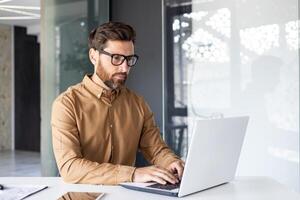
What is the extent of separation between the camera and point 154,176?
1595 mm

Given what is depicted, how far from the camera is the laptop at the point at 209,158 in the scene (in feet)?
4.59

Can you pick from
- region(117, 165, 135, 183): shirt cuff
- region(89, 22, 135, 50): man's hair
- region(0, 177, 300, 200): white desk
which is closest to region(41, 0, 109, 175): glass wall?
region(89, 22, 135, 50): man's hair

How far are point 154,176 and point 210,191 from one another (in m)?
0.21

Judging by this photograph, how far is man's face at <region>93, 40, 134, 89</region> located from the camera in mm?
1897

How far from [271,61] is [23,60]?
719 centimetres

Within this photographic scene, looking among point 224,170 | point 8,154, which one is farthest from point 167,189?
point 8,154

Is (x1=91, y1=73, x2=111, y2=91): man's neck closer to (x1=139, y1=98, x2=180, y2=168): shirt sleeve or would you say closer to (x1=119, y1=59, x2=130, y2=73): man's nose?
(x1=119, y1=59, x2=130, y2=73): man's nose

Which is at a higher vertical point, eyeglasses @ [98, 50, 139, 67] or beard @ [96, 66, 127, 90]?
eyeglasses @ [98, 50, 139, 67]

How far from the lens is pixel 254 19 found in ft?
11.1

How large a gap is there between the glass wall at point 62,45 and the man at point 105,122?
1.83 metres

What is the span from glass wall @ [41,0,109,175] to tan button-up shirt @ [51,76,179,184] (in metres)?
1.82

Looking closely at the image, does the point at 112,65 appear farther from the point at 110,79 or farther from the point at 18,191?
the point at 18,191

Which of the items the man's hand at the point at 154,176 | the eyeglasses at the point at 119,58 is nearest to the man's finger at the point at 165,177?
the man's hand at the point at 154,176

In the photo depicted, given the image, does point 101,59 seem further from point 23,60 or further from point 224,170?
point 23,60
